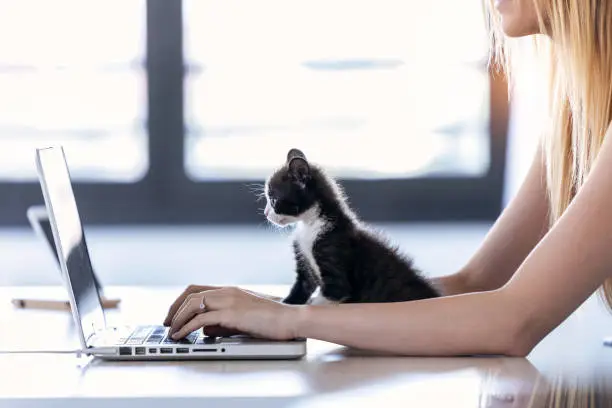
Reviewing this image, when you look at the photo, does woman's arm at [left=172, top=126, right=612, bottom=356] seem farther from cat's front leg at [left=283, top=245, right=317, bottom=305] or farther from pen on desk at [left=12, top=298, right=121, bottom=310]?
pen on desk at [left=12, top=298, right=121, bottom=310]

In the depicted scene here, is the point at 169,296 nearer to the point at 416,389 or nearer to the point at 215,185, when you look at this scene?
the point at 416,389

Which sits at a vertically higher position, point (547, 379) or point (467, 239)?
point (547, 379)

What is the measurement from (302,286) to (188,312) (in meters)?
0.31

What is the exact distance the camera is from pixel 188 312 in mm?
1164

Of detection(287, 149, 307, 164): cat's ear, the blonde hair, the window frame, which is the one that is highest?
the blonde hair

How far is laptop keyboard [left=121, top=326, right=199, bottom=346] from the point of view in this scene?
3.84 ft

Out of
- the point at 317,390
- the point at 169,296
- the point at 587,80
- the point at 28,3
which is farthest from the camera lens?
the point at 28,3

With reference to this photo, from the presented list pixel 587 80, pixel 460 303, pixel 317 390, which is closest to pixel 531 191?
pixel 587 80

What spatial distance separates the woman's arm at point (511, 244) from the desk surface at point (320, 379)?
0.40 metres

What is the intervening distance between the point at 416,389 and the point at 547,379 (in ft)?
0.53

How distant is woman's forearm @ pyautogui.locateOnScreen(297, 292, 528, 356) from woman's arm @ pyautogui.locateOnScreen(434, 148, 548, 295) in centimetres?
53

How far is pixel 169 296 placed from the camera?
1.66 meters

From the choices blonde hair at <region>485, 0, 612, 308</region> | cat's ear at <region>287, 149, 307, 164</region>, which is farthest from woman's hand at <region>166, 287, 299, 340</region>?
blonde hair at <region>485, 0, 612, 308</region>

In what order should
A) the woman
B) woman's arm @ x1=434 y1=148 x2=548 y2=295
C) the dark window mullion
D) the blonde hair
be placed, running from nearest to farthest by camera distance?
the woman → the blonde hair → woman's arm @ x1=434 y1=148 x2=548 y2=295 → the dark window mullion
